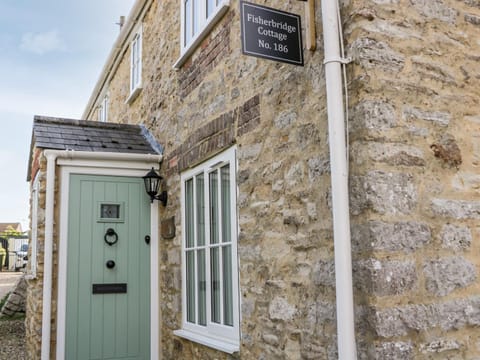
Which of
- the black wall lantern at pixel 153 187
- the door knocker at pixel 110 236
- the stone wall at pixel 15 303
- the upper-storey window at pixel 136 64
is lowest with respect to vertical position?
the stone wall at pixel 15 303

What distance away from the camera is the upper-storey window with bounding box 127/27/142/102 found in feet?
26.6

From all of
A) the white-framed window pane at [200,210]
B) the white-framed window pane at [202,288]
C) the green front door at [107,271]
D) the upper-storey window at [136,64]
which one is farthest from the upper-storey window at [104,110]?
the white-framed window pane at [202,288]

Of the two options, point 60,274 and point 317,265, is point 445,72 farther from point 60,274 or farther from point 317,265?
point 60,274

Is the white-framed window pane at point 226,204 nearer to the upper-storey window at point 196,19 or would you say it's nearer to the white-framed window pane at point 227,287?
the white-framed window pane at point 227,287

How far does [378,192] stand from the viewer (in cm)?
293

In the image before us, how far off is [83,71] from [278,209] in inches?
486

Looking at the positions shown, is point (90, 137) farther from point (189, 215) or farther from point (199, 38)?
point (199, 38)

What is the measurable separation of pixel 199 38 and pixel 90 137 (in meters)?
2.33

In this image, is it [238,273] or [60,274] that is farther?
[60,274]

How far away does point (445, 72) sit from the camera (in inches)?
131

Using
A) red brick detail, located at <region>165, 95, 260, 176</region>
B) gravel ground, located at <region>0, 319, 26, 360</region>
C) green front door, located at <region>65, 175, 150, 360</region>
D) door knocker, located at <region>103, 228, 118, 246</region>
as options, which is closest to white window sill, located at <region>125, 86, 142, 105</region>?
green front door, located at <region>65, 175, 150, 360</region>

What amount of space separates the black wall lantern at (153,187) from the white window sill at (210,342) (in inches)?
63.7

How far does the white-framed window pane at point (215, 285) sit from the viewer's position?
15.8 ft

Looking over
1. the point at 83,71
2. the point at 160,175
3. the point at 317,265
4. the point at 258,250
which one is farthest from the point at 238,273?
the point at 83,71
